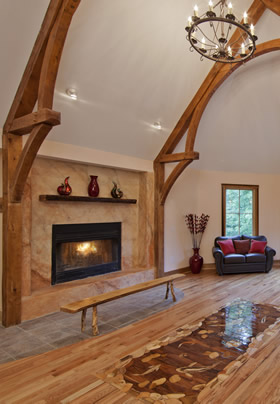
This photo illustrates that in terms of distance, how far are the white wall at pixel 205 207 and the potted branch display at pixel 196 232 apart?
5.3 inches

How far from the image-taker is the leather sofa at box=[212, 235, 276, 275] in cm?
635

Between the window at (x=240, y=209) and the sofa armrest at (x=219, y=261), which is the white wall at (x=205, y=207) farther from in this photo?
the sofa armrest at (x=219, y=261)

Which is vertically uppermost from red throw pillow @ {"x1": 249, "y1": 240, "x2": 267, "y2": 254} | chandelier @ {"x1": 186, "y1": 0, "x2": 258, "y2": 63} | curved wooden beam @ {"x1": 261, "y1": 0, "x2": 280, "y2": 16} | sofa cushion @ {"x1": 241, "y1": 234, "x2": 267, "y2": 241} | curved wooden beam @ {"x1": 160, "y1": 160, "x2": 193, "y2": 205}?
curved wooden beam @ {"x1": 261, "y1": 0, "x2": 280, "y2": 16}

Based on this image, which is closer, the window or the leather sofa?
the leather sofa

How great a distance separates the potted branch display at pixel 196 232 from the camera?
6547mm

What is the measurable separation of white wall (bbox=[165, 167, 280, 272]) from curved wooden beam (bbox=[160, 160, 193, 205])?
1.32ft

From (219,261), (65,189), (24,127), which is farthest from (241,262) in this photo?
(24,127)

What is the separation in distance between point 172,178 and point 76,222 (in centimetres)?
207

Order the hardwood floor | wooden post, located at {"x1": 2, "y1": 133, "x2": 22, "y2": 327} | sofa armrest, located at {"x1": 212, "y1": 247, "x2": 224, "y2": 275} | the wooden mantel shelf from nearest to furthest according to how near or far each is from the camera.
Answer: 1. the hardwood floor
2. wooden post, located at {"x1": 2, "y1": 133, "x2": 22, "y2": 327}
3. the wooden mantel shelf
4. sofa armrest, located at {"x1": 212, "y1": 247, "x2": 224, "y2": 275}

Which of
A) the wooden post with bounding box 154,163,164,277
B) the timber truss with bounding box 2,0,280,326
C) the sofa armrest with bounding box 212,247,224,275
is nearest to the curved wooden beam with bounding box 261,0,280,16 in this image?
the timber truss with bounding box 2,0,280,326

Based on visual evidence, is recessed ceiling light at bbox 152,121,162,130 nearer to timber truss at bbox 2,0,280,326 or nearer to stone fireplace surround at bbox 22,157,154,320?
stone fireplace surround at bbox 22,157,154,320

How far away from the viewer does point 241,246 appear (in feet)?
22.1

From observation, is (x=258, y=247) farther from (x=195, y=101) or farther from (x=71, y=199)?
(x=71, y=199)

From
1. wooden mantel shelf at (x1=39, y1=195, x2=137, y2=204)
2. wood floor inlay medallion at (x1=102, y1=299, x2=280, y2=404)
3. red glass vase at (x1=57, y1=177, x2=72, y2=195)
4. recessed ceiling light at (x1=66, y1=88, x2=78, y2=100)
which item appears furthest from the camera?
red glass vase at (x1=57, y1=177, x2=72, y2=195)
